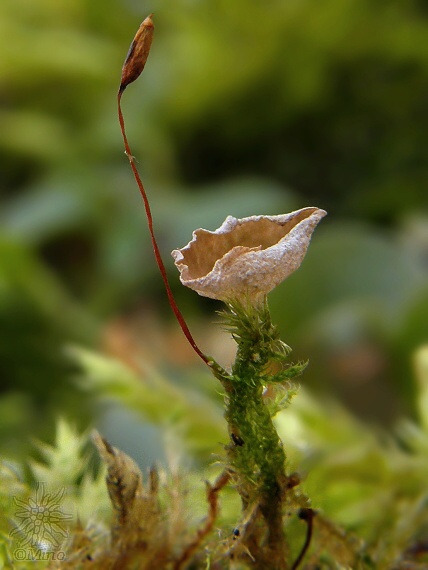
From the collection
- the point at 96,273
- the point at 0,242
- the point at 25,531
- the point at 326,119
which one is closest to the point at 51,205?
the point at 96,273

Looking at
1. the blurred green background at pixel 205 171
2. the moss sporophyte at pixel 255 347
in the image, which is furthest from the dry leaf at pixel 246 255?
the blurred green background at pixel 205 171

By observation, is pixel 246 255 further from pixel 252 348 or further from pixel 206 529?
pixel 206 529

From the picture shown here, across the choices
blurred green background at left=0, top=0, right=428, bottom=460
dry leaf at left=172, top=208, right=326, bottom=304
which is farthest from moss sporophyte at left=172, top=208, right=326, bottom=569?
blurred green background at left=0, top=0, right=428, bottom=460

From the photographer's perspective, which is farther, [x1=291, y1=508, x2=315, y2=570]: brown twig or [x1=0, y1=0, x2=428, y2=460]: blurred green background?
[x1=0, y1=0, x2=428, y2=460]: blurred green background

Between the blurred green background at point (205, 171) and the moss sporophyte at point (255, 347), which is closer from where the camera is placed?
the moss sporophyte at point (255, 347)

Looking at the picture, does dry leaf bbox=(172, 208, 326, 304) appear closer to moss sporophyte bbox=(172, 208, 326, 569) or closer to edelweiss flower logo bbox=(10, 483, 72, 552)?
moss sporophyte bbox=(172, 208, 326, 569)

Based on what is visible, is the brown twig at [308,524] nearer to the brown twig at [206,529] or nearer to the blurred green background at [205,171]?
the brown twig at [206,529]
